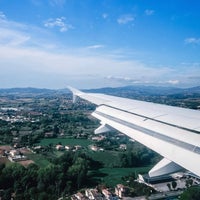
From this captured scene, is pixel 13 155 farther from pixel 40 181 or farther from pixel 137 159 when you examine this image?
pixel 137 159

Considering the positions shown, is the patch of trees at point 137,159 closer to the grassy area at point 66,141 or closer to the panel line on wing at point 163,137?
the grassy area at point 66,141

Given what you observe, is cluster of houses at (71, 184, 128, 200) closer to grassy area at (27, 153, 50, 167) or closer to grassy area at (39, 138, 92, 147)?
grassy area at (27, 153, 50, 167)

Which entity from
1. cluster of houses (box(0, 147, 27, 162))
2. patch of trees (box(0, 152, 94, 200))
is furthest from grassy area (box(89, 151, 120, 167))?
cluster of houses (box(0, 147, 27, 162))

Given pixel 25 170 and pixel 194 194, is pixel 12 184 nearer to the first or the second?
pixel 25 170

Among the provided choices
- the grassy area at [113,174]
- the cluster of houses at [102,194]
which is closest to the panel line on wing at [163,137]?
the cluster of houses at [102,194]

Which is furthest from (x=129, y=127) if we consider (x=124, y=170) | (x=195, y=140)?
(x=124, y=170)
